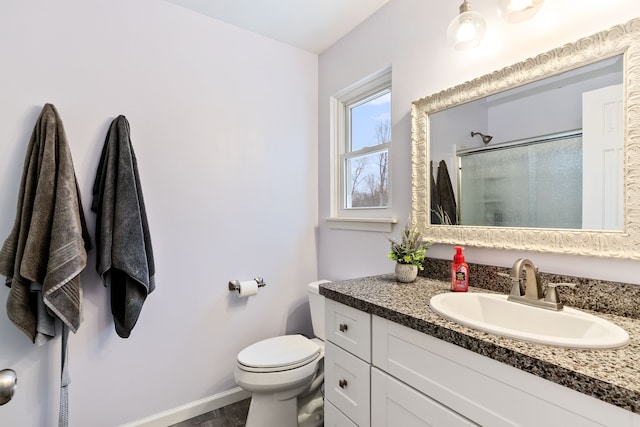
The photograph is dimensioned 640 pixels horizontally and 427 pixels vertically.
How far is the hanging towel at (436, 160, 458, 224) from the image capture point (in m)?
1.41

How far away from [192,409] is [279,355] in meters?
0.69

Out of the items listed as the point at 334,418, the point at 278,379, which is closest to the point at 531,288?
the point at 334,418

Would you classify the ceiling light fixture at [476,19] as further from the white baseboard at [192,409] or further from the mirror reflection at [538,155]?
the white baseboard at [192,409]

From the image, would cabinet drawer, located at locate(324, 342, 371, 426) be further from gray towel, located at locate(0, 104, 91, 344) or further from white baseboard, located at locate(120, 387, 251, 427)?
gray towel, located at locate(0, 104, 91, 344)

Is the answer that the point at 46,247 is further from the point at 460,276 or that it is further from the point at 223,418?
the point at 460,276

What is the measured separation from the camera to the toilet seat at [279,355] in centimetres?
152

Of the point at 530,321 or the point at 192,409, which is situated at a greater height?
the point at 530,321

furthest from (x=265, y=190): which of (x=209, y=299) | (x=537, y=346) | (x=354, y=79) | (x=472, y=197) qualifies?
(x=537, y=346)

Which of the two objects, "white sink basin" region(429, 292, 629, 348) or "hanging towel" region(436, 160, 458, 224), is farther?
"hanging towel" region(436, 160, 458, 224)

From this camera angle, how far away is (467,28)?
120cm

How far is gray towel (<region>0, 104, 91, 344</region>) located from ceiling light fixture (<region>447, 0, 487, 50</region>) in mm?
1778

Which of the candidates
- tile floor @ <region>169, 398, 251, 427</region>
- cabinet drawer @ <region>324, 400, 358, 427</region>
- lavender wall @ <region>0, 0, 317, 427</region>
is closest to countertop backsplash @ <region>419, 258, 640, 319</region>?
cabinet drawer @ <region>324, 400, 358, 427</region>

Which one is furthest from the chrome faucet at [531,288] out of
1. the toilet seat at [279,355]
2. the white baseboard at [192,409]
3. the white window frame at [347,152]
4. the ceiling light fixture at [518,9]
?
the white baseboard at [192,409]

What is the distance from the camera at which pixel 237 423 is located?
1.76 meters
